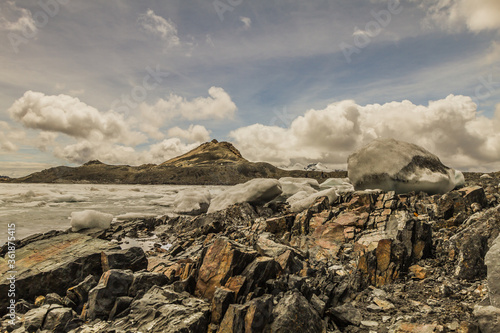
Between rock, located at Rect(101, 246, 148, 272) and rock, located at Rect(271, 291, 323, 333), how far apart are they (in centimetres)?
417

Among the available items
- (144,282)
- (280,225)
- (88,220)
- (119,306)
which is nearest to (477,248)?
(280,225)

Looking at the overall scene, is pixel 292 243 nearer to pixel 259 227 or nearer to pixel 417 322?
pixel 259 227

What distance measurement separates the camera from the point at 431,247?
6.05 meters

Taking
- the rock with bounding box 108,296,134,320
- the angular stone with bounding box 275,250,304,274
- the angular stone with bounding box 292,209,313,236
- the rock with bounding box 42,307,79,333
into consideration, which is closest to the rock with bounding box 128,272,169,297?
the rock with bounding box 108,296,134,320

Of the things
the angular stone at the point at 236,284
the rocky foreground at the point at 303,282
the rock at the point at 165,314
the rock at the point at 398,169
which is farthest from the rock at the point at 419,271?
the rock at the point at 398,169

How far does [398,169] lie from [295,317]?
909 cm

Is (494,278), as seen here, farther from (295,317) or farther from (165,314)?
(165,314)

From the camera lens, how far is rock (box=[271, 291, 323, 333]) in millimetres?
3893

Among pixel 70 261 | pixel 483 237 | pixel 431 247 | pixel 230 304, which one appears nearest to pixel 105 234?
pixel 70 261

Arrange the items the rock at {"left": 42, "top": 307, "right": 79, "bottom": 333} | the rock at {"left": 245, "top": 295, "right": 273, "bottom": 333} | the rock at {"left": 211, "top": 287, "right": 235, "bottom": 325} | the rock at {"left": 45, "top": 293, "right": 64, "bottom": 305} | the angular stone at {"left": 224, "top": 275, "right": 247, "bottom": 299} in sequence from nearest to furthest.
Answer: the rock at {"left": 245, "top": 295, "right": 273, "bottom": 333}
the rock at {"left": 211, "top": 287, "right": 235, "bottom": 325}
the rock at {"left": 42, "top": 307, "right": 79, "bottom": 333}
the angular stone at {"left": 224, "top": 275, "right": 247, "bottom": 299}
the rock at {"left": 45, "top": 293, "right": 64, "bottom": 305}

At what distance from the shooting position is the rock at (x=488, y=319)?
326 centimetres

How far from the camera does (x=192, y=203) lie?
19938 millimetres

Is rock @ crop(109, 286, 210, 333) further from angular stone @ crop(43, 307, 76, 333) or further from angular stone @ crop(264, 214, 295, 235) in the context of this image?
angular stone @ crop(264, 214, 295, 235)

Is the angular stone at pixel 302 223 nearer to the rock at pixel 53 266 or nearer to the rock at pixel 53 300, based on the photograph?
the rock at pixel 53 266
